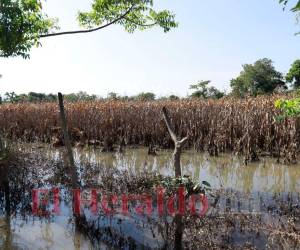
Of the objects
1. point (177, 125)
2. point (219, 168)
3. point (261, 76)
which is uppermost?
point (261, 76)

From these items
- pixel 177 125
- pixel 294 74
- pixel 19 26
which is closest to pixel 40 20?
pixel 19 26

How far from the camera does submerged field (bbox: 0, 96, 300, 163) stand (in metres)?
10.7

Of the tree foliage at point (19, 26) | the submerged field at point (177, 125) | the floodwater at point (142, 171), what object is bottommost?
the floodwater at point (142, 171)

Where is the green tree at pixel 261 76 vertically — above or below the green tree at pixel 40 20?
above

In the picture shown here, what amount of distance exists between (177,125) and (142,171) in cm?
431

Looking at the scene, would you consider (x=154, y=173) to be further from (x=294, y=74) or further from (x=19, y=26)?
(x=294, y=74)

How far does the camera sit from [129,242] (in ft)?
16.0

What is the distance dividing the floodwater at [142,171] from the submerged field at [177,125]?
54cm

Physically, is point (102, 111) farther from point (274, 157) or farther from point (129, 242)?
point (129, 242)

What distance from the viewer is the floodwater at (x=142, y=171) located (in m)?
5.15

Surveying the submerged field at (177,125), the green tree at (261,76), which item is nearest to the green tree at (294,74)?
the green tree at (261,76)

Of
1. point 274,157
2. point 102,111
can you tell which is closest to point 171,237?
point 274,157

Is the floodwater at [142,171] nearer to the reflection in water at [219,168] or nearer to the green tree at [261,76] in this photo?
the reflection in water at [219,168]

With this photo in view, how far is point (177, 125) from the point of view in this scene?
43.2 feet
